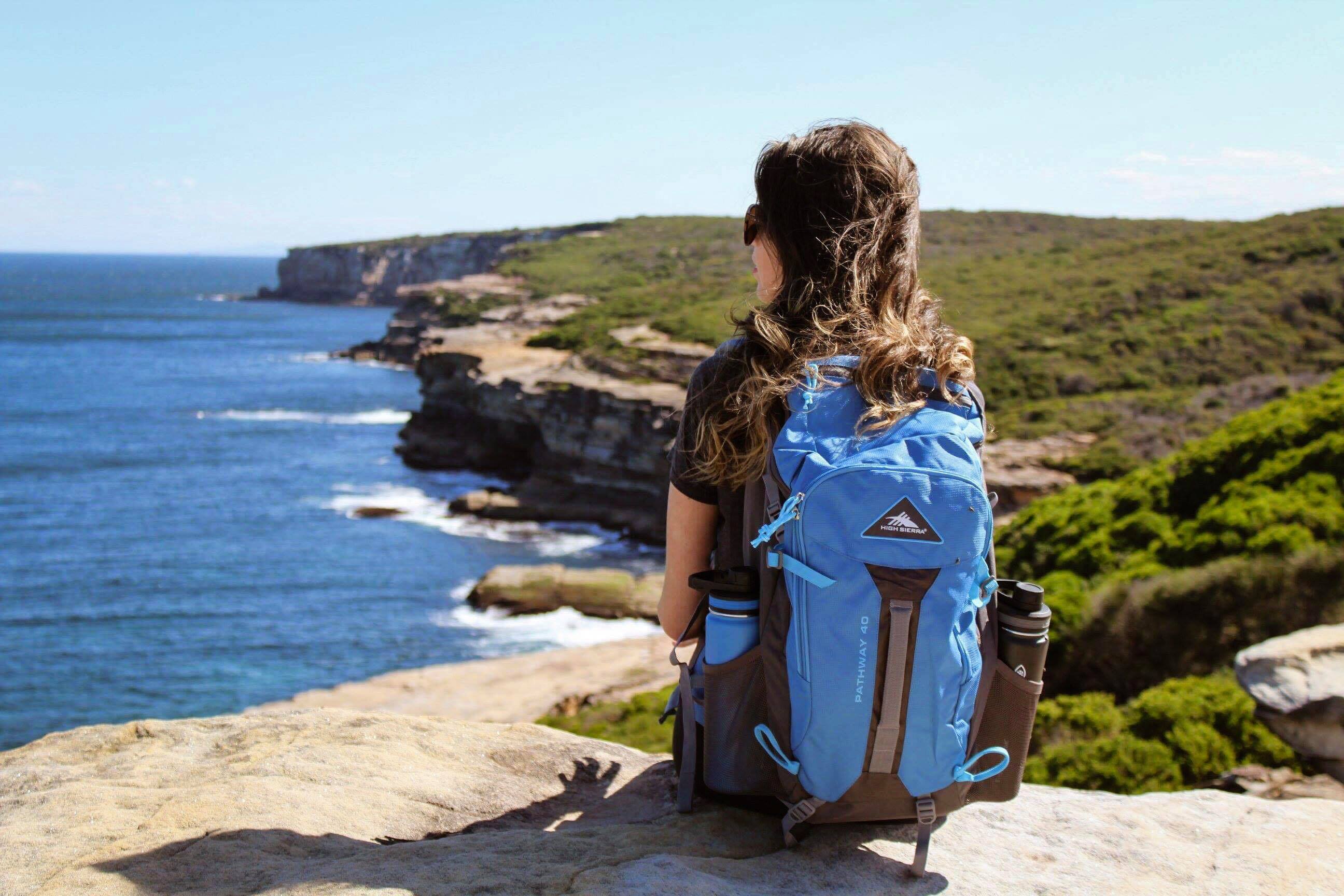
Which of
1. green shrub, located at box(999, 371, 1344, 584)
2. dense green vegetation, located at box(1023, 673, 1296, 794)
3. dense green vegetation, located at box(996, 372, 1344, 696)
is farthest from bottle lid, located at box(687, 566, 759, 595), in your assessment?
green shrub, located at box(999, 371, 1344, 584)

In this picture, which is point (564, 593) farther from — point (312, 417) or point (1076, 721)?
point (312, 417)

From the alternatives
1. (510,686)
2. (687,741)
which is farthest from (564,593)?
(687,741)

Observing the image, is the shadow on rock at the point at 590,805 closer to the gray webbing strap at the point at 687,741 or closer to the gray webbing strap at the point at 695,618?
the gray webbing strap at the point at 687,741

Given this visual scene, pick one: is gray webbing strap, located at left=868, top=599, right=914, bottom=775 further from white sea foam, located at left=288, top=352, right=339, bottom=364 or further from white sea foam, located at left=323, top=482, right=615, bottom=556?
white sea foam, located at left=288, top=352, right=339, bottom=364

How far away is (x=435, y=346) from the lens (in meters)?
44.0

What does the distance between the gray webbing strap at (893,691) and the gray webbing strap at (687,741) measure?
62cm

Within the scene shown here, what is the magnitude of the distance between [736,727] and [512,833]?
794mm

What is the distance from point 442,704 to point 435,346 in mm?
29461

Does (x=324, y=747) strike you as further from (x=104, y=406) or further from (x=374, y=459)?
(x=104, y=406)

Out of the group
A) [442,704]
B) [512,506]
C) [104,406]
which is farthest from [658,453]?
[104,406]

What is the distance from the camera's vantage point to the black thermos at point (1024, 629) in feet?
8.04

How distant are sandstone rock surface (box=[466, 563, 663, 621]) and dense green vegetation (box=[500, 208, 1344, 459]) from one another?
10315mm

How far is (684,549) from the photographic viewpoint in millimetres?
2746

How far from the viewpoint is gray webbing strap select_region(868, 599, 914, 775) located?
225 cm
